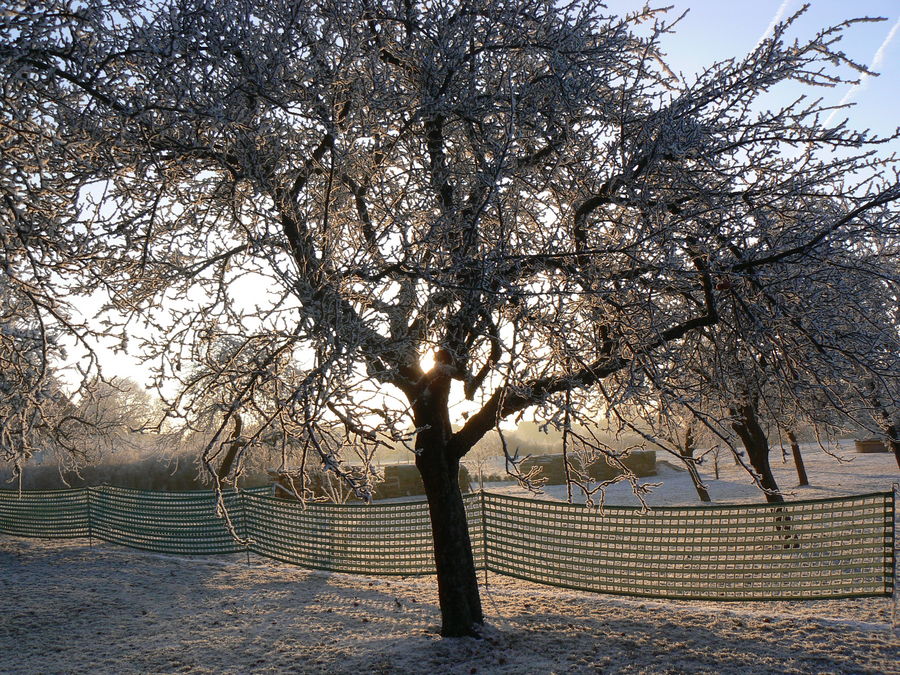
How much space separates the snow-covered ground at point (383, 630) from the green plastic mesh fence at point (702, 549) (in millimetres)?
238

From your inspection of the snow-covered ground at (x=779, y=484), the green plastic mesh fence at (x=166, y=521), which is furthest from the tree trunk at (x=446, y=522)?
the snow-covered ground at (x=779, y=484)

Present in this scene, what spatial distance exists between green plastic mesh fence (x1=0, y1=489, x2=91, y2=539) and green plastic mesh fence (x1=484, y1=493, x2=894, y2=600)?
1064 cm

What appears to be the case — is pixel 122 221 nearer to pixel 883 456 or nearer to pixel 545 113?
pixel 545 113

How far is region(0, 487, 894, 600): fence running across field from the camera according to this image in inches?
262

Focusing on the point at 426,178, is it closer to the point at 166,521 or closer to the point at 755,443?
the point at 755,443

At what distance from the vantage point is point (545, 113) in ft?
17.5

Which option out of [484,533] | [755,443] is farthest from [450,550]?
[755,443]

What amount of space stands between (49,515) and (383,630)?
11.8 meters

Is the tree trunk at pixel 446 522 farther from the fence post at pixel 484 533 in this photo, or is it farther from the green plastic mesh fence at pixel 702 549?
the fence post at pixel 484 533

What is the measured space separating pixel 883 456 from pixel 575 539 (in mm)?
25278

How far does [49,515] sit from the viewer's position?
14859mm

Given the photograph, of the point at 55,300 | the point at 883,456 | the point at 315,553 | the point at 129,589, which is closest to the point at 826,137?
the point at 55,300

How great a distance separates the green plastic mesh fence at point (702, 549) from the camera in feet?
21.6

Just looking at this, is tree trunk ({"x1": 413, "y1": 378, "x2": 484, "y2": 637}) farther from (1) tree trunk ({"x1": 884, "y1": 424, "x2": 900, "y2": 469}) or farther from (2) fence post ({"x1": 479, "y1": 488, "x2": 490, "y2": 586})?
(1) tree trunk ({"x1": 884, "y1": 424, "x2": 900, "y2": 469})
